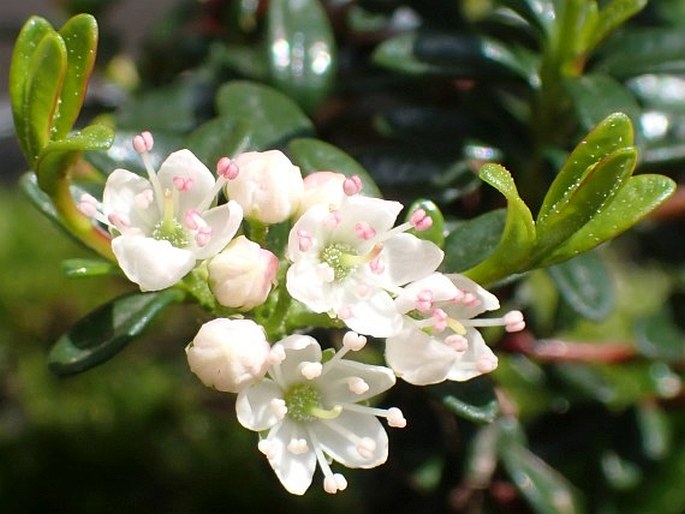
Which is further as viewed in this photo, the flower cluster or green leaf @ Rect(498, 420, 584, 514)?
green leaf @ Rect(498, 420, 584, 514)

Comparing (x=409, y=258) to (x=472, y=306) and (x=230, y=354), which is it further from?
(x=230, y=354)

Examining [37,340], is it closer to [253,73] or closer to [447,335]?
[253,73]

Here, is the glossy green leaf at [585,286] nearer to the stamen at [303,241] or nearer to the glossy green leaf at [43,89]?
the stamen at [303,241]

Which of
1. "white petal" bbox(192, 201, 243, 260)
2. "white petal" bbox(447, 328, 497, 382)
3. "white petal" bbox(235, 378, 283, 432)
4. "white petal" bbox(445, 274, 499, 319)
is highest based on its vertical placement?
"white petal" bbox(192, 201, 243, 260)

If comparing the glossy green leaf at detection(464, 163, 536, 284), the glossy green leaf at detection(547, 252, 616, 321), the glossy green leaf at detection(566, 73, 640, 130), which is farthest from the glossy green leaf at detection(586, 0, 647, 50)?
the glossy green leaf at detection(464, 163, 536, 284)

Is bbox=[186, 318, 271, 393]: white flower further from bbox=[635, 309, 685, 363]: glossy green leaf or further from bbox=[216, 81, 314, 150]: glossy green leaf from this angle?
bbox=[635, 309, 685, 363]: glossy green leaf

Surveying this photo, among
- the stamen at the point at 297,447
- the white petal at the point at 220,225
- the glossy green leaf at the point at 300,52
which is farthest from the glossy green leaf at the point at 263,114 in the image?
the stamen at the point at 297,447
